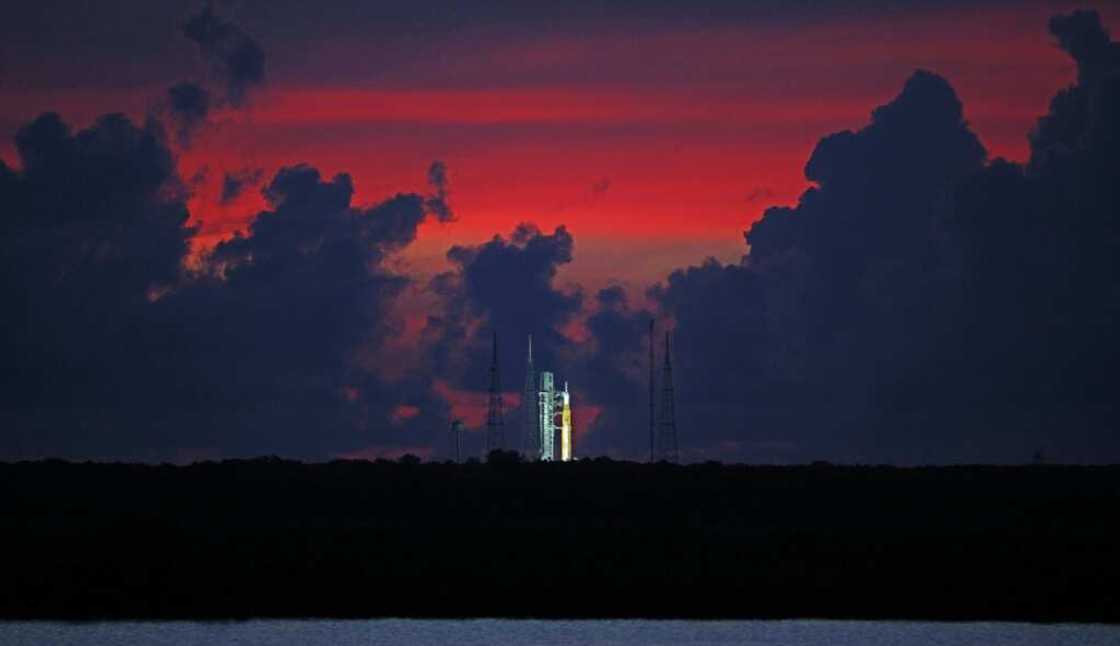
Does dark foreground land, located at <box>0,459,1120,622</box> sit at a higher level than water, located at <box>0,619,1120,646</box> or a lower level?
higher

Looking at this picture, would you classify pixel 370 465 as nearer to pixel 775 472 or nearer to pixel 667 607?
pixel 775 472

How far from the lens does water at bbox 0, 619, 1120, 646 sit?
219 ft

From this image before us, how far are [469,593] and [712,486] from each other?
37.5 metres

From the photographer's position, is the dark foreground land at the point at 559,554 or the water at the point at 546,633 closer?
the water at the point at 546,633

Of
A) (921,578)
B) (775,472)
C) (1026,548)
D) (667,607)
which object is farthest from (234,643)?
(775,472)

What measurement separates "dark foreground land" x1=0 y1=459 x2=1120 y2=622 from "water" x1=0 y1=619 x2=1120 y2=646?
1929 mm

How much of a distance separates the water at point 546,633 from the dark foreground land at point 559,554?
1.93 m

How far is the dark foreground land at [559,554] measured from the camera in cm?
7369

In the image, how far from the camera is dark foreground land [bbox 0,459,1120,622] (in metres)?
73.7

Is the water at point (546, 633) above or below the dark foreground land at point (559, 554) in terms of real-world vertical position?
below

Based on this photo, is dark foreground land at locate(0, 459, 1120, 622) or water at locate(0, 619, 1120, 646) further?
dark foreground land at locate(0, 459, 1120, 622)

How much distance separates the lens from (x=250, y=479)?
115 meters

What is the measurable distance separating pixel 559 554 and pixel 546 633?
1156cm

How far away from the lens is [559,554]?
80.1 metres
